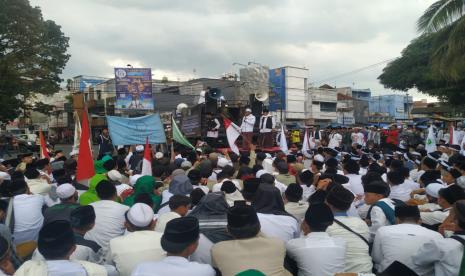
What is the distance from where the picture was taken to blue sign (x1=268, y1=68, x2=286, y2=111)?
49.5 m

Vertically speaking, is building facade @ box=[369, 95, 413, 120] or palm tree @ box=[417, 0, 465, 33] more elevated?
palm tree @ box=[417, 0, 465, 33]

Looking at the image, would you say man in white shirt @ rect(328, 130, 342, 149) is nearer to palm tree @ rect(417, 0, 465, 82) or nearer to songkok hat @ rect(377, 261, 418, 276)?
palm tree @ rect(417, 0, 465, 82)

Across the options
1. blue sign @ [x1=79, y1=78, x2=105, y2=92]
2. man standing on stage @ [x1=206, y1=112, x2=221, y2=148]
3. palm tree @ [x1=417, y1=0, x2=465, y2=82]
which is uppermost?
blue sign @ [x1=79, y1=78, x2=105, y2=92]

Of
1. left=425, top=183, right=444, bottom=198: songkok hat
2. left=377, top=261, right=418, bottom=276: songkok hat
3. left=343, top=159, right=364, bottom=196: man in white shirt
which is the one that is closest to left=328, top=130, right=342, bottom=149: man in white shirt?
left=343, top=159, right=364, bottom=196: man in white shirt

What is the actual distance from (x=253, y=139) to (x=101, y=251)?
12227 millimetres

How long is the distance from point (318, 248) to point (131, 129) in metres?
7.59

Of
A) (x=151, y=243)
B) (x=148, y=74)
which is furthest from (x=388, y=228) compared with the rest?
(x=148, y=74)

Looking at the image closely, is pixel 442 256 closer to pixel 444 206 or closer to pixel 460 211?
pixel 460 211

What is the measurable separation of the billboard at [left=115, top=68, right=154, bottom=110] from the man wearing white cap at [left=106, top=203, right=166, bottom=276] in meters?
32.1

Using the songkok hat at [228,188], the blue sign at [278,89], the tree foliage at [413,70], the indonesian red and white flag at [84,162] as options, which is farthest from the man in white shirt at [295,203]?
the blue sign at [278,89]

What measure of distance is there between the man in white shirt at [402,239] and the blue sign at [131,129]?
7279mm

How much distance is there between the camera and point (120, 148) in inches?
492

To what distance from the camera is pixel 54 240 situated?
306 cm

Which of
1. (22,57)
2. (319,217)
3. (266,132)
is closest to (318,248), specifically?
(319,217)
